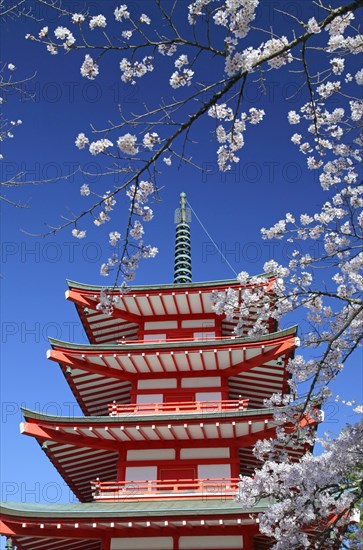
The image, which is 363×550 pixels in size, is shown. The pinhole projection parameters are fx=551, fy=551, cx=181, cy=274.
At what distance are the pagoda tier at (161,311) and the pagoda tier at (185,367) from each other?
3.38 feet

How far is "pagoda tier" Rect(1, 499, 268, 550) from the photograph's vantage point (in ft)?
38.6

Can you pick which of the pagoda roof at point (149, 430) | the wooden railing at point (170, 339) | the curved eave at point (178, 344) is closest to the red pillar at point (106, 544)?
the pagoda roof at point (149, 430)

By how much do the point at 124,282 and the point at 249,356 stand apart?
9.56 metres

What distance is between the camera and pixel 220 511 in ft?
38.0

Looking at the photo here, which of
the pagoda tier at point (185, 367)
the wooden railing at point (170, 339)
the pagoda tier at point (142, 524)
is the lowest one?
the pagoda tier at point (142, 524)

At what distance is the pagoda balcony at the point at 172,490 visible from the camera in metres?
13.1

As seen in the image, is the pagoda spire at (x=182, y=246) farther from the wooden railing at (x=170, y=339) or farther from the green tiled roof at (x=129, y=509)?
the green tiled roof at (x=129, y=509)

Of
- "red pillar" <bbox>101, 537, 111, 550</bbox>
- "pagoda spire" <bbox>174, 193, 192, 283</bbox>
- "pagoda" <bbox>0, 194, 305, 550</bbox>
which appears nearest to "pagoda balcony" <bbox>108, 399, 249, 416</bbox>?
"pagoda" <bbox>0, 194, 305, 550</bbox>

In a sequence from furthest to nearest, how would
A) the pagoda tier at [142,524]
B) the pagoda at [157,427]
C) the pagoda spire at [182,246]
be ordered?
the pagoda spire at [182,246] → the pagoda at [157,427] → the pagoda tier at [142,524]

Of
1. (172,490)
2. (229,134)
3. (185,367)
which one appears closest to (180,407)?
(185,367)

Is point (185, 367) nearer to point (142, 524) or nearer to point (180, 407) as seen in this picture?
point (180, 407)

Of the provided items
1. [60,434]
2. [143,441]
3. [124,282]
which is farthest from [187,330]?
[124,282]

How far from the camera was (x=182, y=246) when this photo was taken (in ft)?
67.4

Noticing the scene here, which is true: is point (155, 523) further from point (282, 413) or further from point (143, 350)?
point (282, 413)
